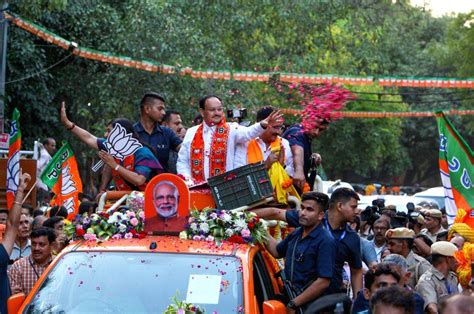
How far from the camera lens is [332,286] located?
29.1ft

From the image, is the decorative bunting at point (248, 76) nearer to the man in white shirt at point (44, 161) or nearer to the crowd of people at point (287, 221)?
the man in white shirt at point (44, 161)

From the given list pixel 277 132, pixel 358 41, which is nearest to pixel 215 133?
pixel 277 132

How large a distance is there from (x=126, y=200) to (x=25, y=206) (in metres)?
6.01

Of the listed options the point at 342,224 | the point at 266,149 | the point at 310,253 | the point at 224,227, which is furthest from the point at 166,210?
the point at 266,149

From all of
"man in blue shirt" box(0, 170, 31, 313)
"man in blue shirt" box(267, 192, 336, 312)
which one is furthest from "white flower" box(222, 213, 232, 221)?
"man in blue shirt" box(0, 170, 31, 313)

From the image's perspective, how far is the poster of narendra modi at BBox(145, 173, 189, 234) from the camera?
825 centimetres

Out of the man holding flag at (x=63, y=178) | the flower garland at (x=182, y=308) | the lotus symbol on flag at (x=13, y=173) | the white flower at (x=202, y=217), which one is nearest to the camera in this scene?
the flower garland at (x=182, y=308)

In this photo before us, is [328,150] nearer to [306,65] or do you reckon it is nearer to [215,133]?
[306,65]

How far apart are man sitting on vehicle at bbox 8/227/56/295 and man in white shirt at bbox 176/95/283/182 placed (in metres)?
1.41

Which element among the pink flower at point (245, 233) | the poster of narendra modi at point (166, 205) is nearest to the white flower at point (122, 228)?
the poster of narendra modi at point (166, 205)

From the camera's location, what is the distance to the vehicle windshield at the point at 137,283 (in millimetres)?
7496

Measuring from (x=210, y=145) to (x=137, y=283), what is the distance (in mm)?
2981

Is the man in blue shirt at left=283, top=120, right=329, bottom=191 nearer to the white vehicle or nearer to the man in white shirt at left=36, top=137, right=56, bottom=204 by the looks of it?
the man in white shirt at left=36, top=137, right=56, bottom=204

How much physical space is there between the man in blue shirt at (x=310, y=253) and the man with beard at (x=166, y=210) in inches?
37.8
